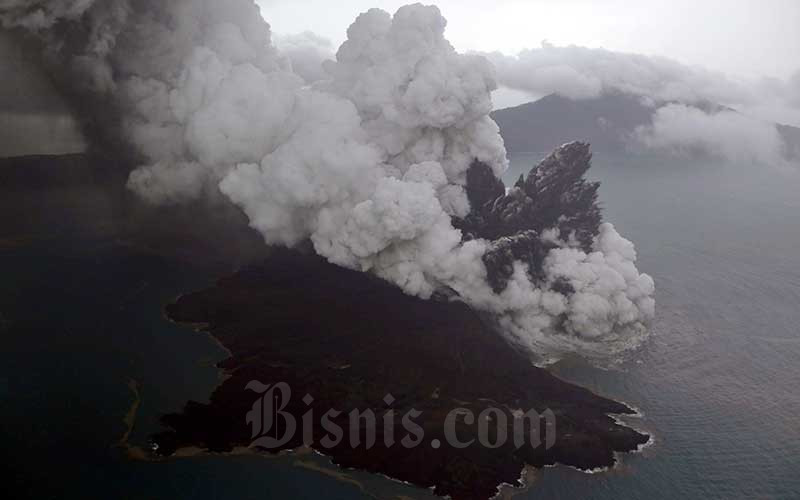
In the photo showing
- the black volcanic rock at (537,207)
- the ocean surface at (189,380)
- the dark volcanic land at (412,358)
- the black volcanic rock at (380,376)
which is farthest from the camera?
the black volcanic rock at (537,207)

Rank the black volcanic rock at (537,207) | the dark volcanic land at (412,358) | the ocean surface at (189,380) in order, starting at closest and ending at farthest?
1. the ocean surface at (189,380)
2. the dark volcanic land at (412,358)
3. the black volcanic rock at (537,207)

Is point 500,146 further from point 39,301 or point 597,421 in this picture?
point 39,301

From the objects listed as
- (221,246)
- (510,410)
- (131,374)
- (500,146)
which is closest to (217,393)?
(131,374)

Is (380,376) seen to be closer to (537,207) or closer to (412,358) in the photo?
(412,358)

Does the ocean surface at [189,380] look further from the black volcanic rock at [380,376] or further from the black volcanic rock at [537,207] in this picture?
the black volcanic rock at [537,207]

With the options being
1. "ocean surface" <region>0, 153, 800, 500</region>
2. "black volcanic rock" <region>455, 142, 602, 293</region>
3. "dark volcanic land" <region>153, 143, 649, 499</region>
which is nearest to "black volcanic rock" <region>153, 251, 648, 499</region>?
"dark volcanic land" <region>153, 143, 649, 499</region>

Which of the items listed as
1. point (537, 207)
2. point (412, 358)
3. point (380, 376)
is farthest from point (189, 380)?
point (537, 207)

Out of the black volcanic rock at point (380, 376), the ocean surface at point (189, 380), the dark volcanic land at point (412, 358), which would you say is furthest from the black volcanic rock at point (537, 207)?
the ocean surface at point (189, 380)
